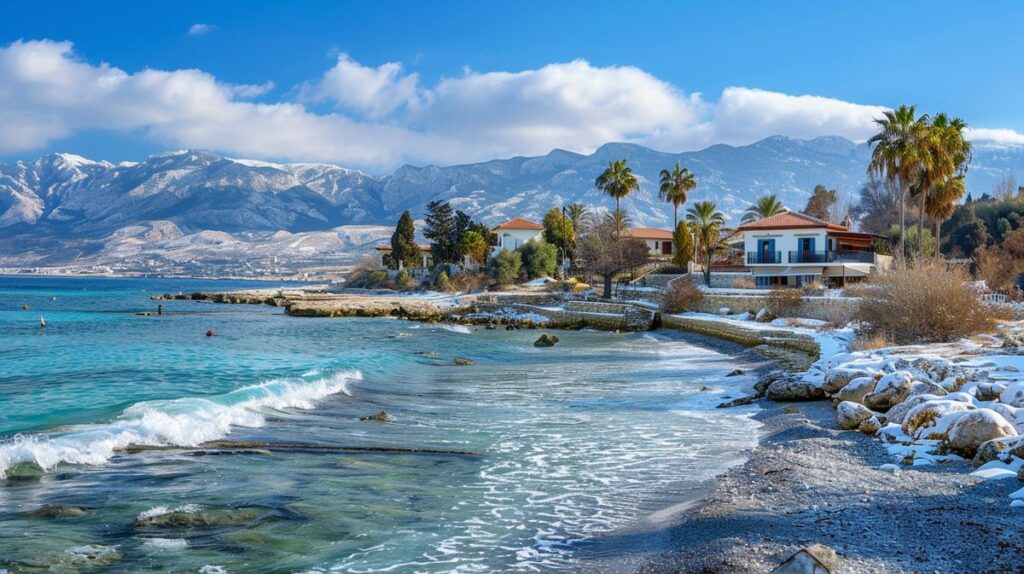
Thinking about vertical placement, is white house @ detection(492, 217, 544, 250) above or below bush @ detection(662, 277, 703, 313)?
above

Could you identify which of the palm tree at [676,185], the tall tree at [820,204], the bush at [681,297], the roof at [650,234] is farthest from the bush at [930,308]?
the tall tree at [820,204]

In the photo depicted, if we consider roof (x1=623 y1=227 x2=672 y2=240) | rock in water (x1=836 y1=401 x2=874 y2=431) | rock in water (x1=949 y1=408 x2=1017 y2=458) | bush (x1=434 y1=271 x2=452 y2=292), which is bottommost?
rock in water (x1=836 y1=401 x2=874 y2=431)

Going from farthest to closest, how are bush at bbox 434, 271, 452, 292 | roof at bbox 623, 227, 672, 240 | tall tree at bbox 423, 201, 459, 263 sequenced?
tall tree at bbox 423, 201, 459, 263
roof at bbox 623, 227, 672, 240
bush at bbox 434, 271, 452, 292

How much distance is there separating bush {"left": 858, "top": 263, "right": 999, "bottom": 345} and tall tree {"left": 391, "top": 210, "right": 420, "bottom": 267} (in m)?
68.8

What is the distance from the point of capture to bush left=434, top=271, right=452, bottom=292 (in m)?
79.7

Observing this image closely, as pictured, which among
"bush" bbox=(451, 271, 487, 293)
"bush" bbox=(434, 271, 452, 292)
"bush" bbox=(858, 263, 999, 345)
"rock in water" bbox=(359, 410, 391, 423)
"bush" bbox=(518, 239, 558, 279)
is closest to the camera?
"rock in water" bbox=(359, 410, 391, 423)

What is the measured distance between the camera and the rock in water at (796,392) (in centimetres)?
1858

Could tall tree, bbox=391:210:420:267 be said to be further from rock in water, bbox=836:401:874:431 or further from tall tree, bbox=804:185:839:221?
rock in water, bbox=836:401:874:431

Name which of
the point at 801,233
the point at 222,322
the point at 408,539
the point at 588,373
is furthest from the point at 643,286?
the point at 408,539

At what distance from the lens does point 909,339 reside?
24.9m

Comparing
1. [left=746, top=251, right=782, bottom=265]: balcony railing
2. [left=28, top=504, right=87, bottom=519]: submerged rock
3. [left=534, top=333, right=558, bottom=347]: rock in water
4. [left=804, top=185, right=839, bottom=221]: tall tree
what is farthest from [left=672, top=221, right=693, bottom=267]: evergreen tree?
[left=28, top=504, right=87, bottom=519]: submerged rock

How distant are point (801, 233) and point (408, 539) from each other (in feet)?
164

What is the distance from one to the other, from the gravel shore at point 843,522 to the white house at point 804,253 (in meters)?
42.8

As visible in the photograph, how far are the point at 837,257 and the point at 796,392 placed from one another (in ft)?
120
